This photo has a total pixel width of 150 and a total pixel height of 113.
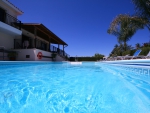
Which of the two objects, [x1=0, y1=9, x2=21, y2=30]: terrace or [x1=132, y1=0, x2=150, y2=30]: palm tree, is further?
[x1=0, y1=9, x2=21, y2=30]: terrace

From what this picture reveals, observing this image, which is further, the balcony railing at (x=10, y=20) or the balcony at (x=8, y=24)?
the balcony railing at (x=10, y=20)

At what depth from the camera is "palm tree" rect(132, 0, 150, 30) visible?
6699 millimetres

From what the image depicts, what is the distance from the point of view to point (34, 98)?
175 cm

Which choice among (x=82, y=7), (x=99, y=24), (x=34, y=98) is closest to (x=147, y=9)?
(x=34, y=98)

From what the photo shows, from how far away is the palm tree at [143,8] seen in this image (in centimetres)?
670

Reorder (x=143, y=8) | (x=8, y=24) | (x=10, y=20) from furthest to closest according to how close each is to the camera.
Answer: (x=10, y=20), (x=8, y=24), (x=143, y=8)

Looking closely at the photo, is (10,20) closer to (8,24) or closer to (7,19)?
(7,19)

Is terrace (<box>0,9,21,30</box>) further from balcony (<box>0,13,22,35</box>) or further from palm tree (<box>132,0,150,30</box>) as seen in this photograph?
palm tree (<box>132,0,150,30</box>)

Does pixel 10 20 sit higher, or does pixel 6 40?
pixel 10 20

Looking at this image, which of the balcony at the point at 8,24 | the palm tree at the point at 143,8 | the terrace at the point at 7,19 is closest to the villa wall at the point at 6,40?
the balcony at the point at 8,24

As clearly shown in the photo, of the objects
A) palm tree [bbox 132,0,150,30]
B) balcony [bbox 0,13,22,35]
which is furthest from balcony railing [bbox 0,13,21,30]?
palm tree [bbox 132,0,150,30]

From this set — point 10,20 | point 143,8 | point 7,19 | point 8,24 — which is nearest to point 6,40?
point 8,24

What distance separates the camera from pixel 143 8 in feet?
22.7

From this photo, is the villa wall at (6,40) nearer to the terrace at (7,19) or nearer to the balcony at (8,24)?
the balcony at (8,24)
